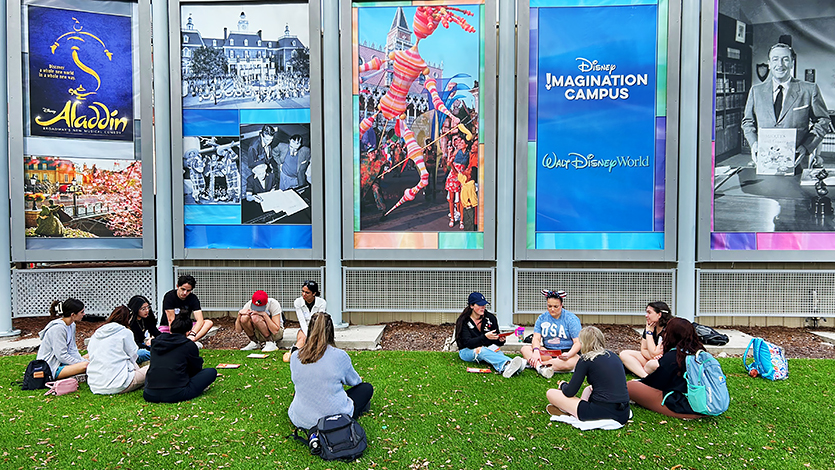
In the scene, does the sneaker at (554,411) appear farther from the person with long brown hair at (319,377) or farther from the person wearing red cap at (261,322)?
the person wearing red cap at (261,322)

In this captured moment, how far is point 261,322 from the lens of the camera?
706cm

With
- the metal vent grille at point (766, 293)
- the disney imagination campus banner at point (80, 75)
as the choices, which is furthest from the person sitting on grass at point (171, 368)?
the metal vent grille at point (766, 293)

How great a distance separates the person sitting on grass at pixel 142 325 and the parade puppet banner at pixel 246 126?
2.24 m

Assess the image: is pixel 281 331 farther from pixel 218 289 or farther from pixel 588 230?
pixel 588 230

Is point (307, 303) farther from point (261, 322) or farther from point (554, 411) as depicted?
point (554, 411)

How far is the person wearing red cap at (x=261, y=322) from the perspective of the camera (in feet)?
23.1

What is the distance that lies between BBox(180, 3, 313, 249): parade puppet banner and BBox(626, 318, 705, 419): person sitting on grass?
584 centimetres

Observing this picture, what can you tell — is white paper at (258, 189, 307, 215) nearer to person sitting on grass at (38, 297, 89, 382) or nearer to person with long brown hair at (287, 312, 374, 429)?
person sitting on grass at (38, 297, 89, 382)

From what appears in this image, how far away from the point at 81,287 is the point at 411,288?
586 centimetres

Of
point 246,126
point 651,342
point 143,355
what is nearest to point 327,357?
point 143,355

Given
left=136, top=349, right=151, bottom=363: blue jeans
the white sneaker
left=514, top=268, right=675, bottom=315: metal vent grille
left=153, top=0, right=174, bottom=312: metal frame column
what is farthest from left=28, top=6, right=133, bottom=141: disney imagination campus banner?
the white sneaker

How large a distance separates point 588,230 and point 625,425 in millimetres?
4276

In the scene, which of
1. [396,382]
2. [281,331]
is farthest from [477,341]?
[281,331]

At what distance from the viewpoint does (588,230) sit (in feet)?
26.8
